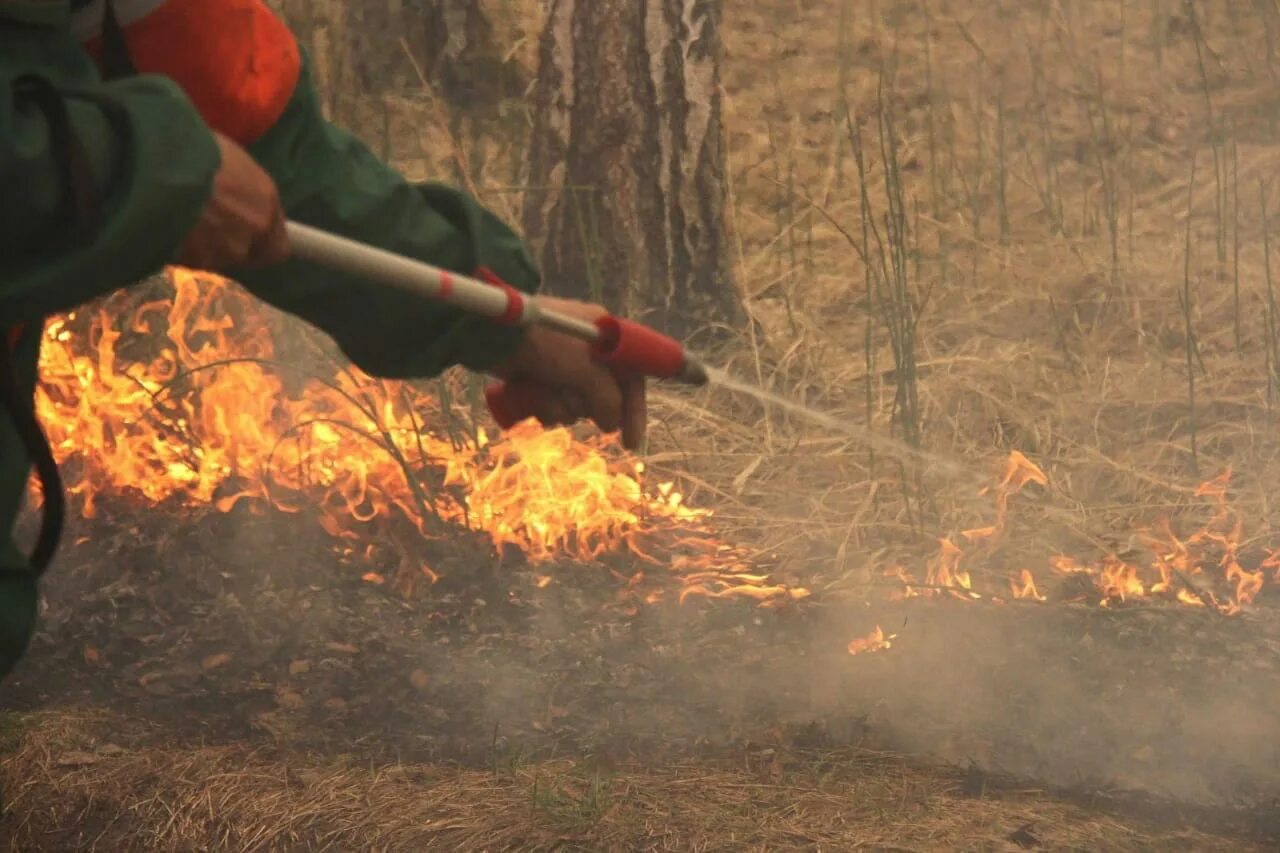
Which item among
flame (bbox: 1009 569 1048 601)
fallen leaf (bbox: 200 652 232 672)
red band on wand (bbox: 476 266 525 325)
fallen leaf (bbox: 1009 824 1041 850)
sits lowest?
flame (bbox: 1009 569 1048 601)

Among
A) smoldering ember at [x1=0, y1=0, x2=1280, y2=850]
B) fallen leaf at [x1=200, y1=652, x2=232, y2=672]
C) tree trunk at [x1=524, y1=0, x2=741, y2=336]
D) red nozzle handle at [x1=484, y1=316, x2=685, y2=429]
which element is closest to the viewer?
red nozzle handle at [x1=484, y1=316, x2=685, y2=429]

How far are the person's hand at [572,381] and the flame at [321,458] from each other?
1.47 metres

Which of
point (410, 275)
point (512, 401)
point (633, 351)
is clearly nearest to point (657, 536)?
point (512, 401)

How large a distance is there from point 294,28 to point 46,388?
2116mm

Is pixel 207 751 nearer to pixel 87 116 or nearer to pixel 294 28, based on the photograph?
pixel 87 116

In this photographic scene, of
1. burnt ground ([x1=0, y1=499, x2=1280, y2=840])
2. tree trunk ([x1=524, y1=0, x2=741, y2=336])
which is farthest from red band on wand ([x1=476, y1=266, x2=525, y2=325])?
tree trunk ([x1=524, y1=0, x2=741, y2=336])

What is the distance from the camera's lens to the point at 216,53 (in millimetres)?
1572

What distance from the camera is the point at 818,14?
273 inches

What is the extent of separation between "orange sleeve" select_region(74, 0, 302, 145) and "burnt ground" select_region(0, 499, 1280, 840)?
1.43 metres

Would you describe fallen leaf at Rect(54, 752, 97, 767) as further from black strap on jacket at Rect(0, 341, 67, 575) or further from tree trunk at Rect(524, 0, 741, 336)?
tree trunk at Rect(524, 0, 741, 336)

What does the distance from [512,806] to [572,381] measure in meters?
0.97

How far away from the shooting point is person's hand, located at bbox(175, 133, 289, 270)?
126 cm

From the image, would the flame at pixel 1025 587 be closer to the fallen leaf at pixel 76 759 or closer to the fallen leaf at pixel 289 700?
the fallen leaf at pixel 289 700

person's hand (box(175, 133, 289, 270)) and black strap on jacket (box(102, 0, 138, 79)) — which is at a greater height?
black strap on jacket (box(102, 0, 138, 79))
